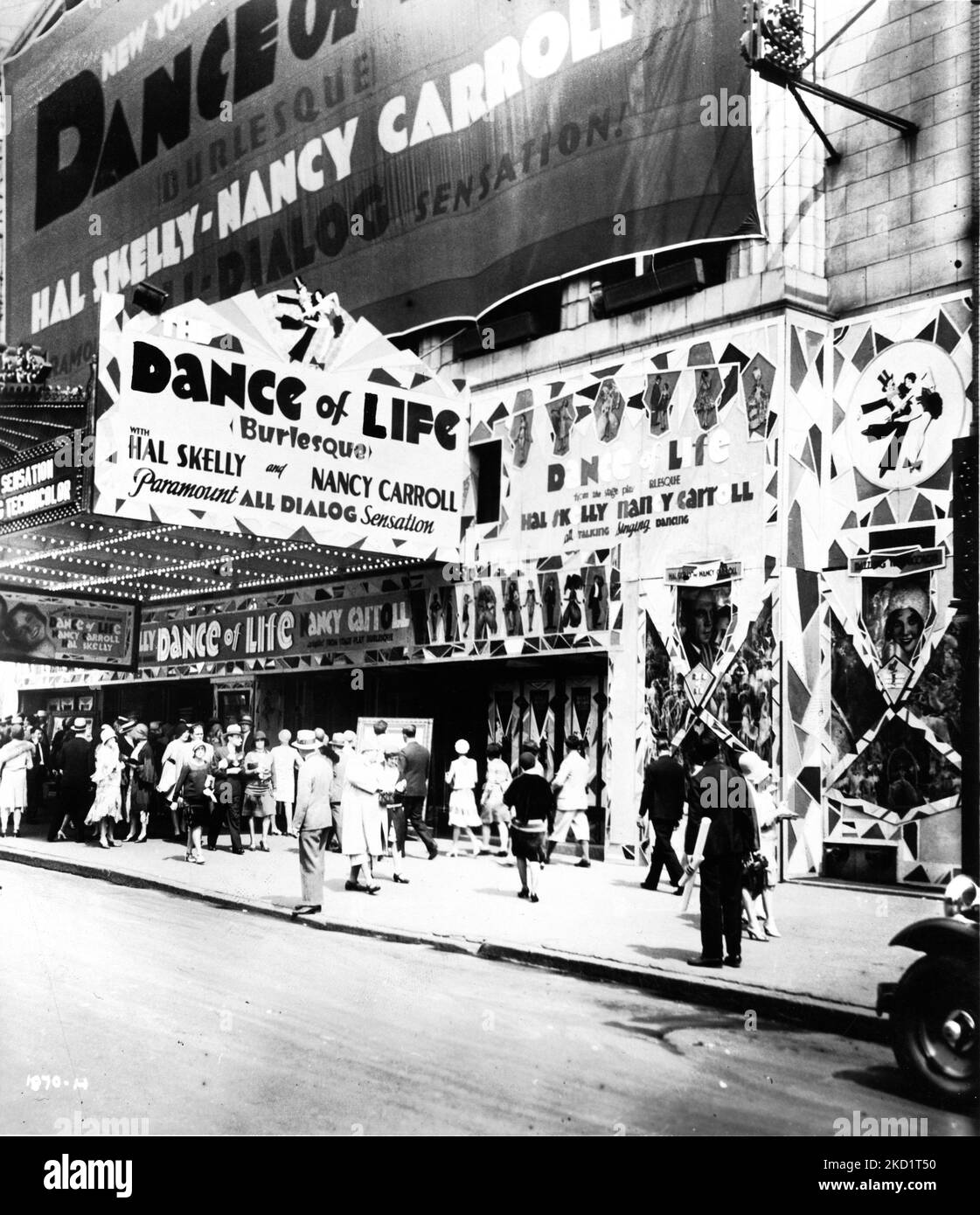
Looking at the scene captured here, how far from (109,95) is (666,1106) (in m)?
16.7

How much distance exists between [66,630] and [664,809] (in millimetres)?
9307

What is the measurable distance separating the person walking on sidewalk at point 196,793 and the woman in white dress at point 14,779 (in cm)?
335

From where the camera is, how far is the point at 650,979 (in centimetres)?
904

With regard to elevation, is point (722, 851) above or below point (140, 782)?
below

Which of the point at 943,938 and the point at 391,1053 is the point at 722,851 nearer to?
the point at 943,938

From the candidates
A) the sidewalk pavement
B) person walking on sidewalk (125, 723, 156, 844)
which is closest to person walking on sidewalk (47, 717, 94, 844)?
person walking on sidewalk (125, 723, 156, 844)

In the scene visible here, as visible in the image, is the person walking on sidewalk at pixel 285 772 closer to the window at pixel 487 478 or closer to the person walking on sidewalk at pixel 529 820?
the person walking on sidewalk at pixel 529 820

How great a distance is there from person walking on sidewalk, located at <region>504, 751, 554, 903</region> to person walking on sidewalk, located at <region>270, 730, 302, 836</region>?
2756mm

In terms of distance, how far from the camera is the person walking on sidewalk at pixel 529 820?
1105 centimetres

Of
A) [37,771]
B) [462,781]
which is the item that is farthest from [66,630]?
[462,781]

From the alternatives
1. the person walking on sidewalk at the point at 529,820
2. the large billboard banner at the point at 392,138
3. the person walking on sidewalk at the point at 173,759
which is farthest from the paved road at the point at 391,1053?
the large billboard banner at the point at 392,138

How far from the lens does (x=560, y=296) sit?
1628cm

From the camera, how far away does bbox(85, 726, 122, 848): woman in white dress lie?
16188 millimetres
